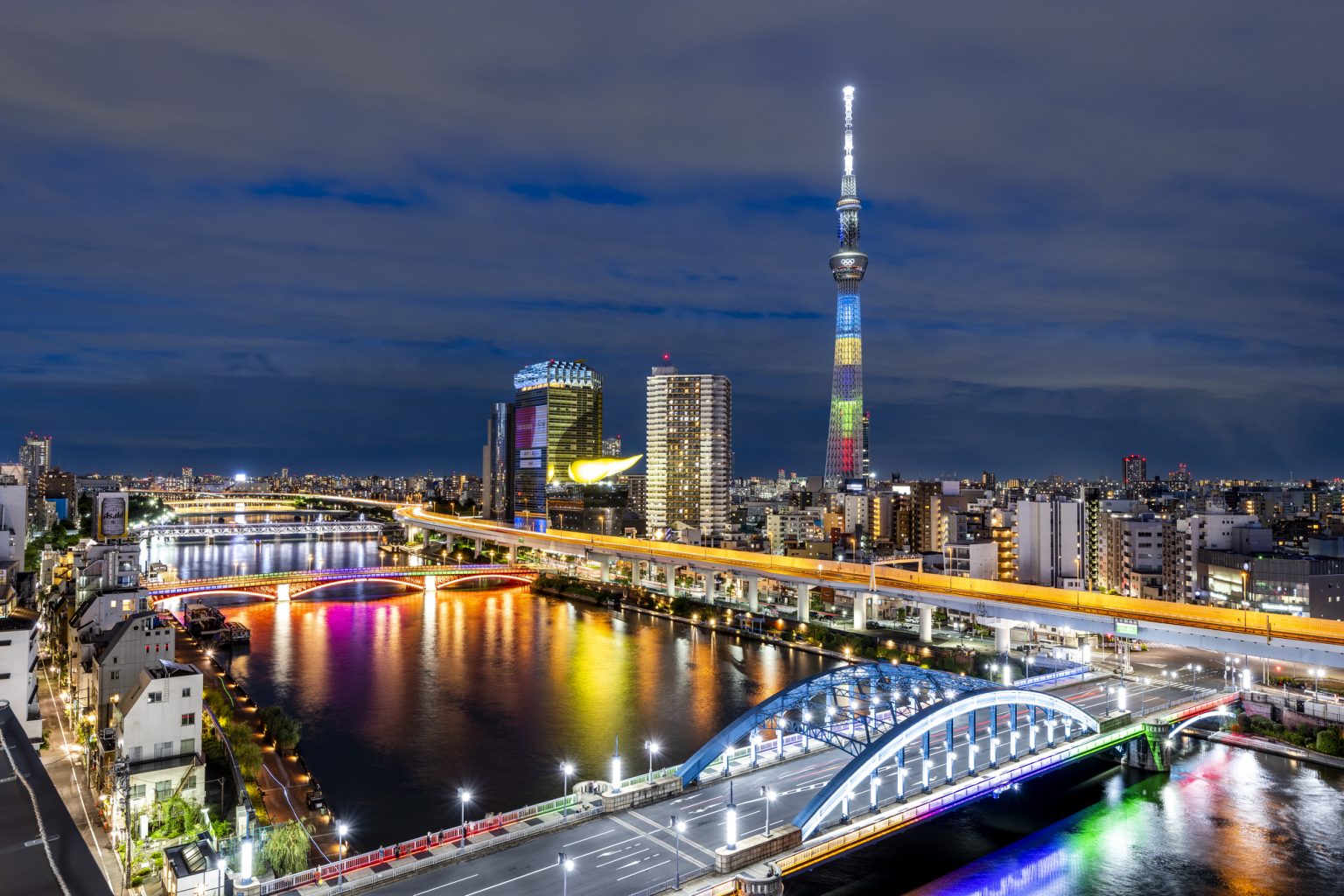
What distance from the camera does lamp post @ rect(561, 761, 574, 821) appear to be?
31.9ft

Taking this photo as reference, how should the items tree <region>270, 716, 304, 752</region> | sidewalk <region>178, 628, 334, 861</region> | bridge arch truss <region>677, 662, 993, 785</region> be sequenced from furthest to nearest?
1. tree <region>270, 716, 304, 752</region>
2. sidewalk <region>178, 628, 334, 861</region>
3. bridge arch truss <region>677, 662, 993, 785</region>

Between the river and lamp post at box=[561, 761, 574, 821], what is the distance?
0.59 ft

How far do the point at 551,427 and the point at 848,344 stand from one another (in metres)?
18.9

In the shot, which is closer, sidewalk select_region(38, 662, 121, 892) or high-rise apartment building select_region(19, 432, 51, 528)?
sidewalk select_region(38, 662, 121, 892)

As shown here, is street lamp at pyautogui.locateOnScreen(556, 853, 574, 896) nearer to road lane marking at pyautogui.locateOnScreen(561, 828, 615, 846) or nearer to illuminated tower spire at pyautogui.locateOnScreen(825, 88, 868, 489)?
road lane marking at pyautogui.locateOnScreen(561, 828, 615, 846)

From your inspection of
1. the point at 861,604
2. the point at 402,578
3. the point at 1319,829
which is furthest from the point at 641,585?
the point at 1319,829

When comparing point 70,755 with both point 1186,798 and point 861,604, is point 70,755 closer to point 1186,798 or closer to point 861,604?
point 1186,798

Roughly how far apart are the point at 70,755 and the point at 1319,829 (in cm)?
1607

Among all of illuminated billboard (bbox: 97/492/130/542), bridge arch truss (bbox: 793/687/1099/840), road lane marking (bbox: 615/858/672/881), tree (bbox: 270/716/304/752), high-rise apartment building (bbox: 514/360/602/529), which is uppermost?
high-rise apartment building (bbox: 514/360/602/529)

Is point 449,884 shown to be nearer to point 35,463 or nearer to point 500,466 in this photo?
point 500,466

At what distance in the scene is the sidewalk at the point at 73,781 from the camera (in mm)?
9336

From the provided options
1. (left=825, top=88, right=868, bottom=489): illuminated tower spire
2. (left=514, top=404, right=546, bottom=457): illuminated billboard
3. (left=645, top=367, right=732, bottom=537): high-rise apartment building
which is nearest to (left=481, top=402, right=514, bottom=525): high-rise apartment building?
(left=514, top=404, right=546, bottom=457): illuminated billboard

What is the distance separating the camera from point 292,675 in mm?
18656

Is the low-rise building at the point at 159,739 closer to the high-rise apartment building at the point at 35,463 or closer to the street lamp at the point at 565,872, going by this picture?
the street lamp at the point at 565,872
